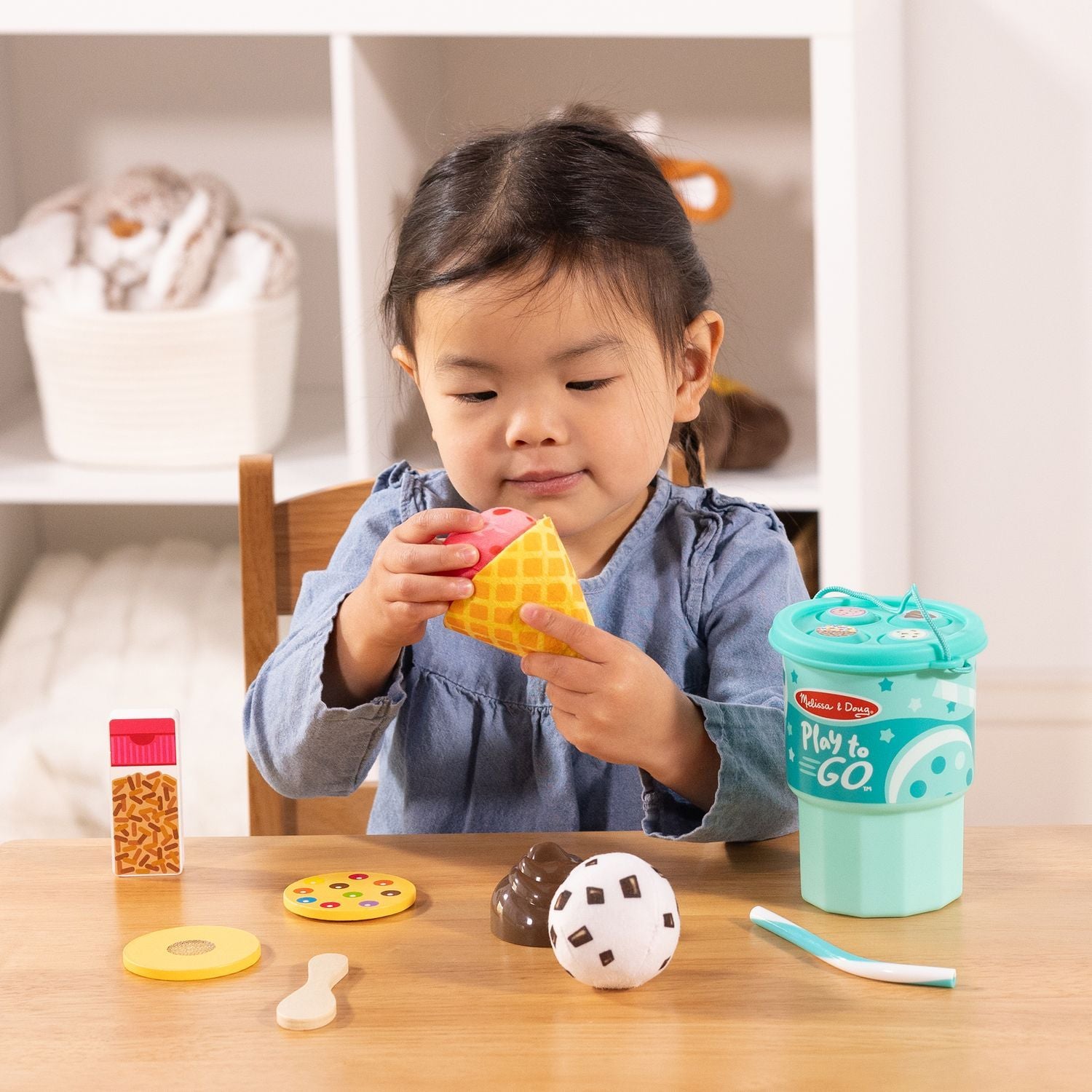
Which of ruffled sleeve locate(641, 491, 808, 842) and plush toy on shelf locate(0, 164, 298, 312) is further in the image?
plush toy on shelf locate(0, 164, 298, 312)

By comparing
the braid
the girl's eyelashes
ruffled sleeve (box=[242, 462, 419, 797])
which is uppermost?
the girl's eyelashes

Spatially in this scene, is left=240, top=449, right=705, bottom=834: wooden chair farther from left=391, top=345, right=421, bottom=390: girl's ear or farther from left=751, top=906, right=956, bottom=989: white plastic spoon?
left=751, top=906, right=956, bottom=989: white plastic spoon

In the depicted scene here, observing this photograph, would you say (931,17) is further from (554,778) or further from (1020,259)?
(554,778)

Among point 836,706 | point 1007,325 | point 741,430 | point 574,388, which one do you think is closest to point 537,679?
point 574,388

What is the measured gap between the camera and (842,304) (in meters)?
1.56

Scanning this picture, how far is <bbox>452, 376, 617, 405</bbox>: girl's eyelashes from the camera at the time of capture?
872mm

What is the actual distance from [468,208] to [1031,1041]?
58 centimetres

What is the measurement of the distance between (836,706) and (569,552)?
0.39 meters

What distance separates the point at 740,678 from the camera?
0.93 metres

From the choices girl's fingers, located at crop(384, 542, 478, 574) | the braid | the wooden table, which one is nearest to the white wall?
the braid

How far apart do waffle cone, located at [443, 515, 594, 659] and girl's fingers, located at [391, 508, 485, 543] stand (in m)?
0.03

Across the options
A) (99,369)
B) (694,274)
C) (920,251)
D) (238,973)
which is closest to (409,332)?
(694,274)

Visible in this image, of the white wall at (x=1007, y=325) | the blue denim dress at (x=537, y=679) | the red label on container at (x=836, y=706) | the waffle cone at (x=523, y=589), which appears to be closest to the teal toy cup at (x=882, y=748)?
the red label on container at (x=836, y=706)

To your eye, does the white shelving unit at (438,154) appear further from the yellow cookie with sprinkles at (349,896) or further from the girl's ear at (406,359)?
the yellow cookie with sprinkles at (349,896)
